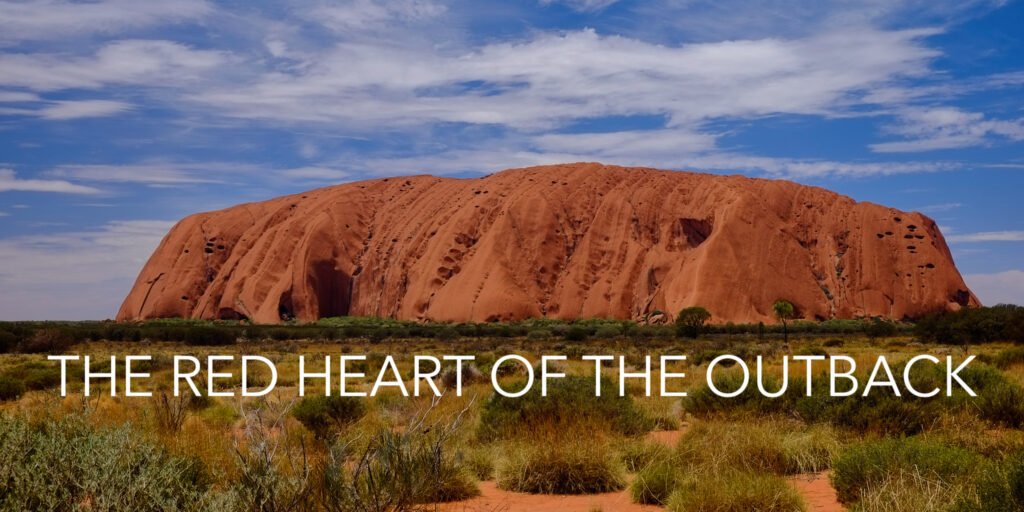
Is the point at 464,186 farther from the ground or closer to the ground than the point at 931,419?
farther from the ground

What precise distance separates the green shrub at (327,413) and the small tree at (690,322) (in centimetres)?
4674

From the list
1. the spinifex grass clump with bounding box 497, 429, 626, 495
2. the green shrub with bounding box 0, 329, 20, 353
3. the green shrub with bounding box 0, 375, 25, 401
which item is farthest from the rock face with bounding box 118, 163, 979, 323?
the spinifex grass clump with bounding box 497, 429, 626, 495

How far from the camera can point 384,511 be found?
5520mm

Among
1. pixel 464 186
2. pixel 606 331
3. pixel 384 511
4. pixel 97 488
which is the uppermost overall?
pixel 464 186

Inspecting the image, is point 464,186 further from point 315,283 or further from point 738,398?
point 738,398

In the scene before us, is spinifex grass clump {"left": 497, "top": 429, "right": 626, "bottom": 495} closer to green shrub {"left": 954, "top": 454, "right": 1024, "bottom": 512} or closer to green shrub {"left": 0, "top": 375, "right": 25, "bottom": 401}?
green shrub {"left": 954, "top": 454, "right": 1024, "bottom": 512}

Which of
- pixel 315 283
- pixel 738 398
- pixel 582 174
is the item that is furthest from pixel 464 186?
pixel 738 398

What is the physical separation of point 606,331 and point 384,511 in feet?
182

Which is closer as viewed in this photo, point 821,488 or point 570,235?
point 821,488

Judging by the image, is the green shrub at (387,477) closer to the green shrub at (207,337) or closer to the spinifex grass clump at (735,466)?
the spinifex grass clump at (735,466)

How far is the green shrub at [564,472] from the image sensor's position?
8.94m

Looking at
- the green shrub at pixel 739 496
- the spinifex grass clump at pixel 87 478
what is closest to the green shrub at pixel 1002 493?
the green shrub at pixel 739 496

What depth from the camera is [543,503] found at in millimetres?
8453

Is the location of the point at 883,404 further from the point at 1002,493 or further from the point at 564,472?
the point at 1002,493
